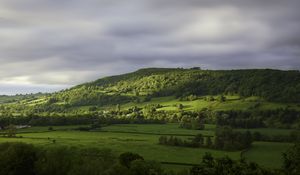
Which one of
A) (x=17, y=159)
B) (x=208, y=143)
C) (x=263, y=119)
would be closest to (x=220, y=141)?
(x=208, y=143)

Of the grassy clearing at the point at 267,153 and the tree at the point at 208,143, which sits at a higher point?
the tree at the point at 208,143

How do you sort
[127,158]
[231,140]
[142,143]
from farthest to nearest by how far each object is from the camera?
[231,140], [142,143], [127,158]

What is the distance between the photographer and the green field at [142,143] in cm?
10519

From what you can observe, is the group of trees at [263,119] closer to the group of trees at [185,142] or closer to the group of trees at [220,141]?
the group of trees at [220,141]

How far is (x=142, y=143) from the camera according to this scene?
121875 mm

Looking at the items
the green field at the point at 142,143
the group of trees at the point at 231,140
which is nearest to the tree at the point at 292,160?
the green field at the point at 142,143

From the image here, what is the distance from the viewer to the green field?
105188mm

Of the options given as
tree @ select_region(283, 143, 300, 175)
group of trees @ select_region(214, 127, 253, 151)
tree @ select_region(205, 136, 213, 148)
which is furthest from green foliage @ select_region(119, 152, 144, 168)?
group of trees @ select_region(214, 127, 253, 151)

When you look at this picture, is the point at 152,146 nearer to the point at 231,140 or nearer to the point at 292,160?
the point at 231,140

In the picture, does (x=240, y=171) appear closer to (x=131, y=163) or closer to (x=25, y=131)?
(x=131, y=163)

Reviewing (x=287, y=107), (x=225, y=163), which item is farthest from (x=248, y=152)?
(x=287, y=107)

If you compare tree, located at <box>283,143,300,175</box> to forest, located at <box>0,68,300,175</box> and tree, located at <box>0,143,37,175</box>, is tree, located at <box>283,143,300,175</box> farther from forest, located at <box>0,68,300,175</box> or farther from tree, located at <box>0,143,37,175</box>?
tree, located at <box>0,143,37,175</box>

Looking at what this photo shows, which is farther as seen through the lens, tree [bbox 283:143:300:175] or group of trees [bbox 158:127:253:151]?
→ group of trees [bbox 158:127:253:151]

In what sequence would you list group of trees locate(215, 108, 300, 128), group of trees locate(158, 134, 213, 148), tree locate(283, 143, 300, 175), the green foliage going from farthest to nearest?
group of trees locate(215, 108, 300, 128) → group of trees locate(158, 134, 213, 148) → the green foliage → tree locate(283, 143, 300, 175)
